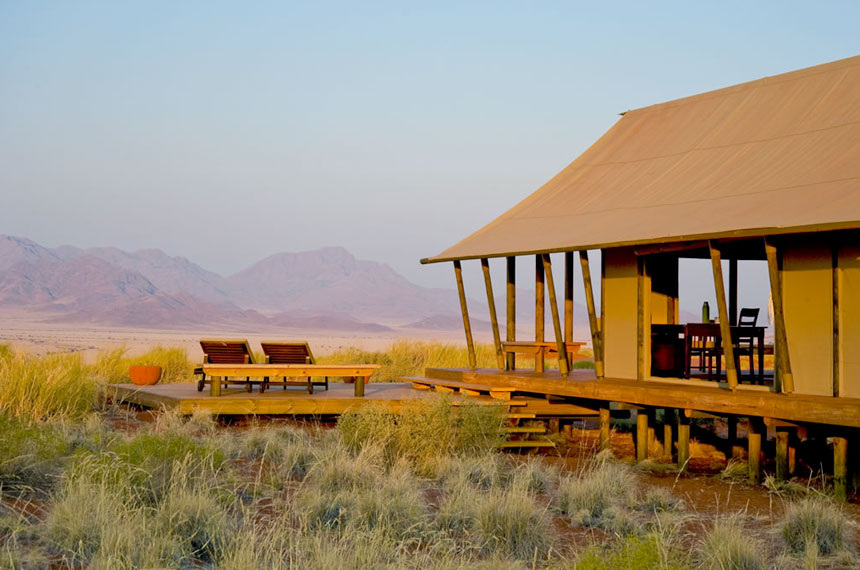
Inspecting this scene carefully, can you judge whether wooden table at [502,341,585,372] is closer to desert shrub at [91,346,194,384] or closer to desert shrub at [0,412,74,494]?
desert shrub at [0,412,74,494]

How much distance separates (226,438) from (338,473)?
2.22 meters

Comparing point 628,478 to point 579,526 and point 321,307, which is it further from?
point 321,307

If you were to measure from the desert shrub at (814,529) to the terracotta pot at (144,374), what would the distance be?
10.4 metres

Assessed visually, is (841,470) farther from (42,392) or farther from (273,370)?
(42,392)

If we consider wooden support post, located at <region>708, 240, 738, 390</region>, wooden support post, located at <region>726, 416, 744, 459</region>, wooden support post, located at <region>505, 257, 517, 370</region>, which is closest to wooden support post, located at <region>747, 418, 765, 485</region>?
wooden support post, located at <region>708, 240, 738, 390</region>

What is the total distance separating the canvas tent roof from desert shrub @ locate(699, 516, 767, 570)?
321cm

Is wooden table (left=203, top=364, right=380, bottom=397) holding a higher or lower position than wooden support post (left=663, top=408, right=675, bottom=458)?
higher

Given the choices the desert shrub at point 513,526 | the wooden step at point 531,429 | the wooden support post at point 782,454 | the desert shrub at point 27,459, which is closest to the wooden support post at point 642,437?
the wooden step at point 531,429

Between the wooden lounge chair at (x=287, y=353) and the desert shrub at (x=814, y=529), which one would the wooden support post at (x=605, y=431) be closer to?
the wooden lounge chair at (x=287, y=353)

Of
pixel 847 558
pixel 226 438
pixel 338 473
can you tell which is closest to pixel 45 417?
pixel 226 438

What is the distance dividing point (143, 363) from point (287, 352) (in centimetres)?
651

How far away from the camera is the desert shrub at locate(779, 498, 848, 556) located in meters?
7.23

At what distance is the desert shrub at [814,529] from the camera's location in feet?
23.7

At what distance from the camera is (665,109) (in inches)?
575
